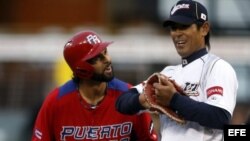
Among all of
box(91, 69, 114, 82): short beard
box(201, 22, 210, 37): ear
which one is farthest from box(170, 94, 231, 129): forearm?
box(91, 69, 114, 82): short beard

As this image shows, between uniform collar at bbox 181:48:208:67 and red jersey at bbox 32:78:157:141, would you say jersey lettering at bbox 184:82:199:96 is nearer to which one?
uniform collar at bbox 181:48:208:67

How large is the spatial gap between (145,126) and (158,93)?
107 centimetres

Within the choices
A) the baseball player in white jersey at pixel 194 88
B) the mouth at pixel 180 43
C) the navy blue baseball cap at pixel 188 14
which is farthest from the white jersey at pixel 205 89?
the navy blue baseball cap at pixel 188 14

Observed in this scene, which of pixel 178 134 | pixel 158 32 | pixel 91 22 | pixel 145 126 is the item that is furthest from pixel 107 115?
pixel 91 22

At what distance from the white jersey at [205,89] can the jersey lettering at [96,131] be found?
0.78 m

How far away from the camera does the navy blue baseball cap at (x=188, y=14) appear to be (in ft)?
17.3

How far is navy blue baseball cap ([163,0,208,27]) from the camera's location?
207 inches

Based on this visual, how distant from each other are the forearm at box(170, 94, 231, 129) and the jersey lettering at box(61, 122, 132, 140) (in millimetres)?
1131

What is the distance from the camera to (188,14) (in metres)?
5.27

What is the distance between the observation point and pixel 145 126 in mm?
6129

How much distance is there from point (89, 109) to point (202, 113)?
139 cm

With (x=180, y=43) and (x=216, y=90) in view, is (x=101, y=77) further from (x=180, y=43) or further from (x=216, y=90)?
(x=216, y=90)

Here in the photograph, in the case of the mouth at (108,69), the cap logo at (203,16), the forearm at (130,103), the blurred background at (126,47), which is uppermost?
the cap logo at (203,16)

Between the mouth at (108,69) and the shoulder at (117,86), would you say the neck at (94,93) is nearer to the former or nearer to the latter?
the shoulder at (117,86)
